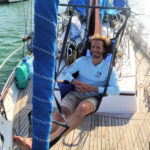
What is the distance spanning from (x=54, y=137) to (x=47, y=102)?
73 centimetres

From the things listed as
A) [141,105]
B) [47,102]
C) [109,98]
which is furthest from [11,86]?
[47,102]

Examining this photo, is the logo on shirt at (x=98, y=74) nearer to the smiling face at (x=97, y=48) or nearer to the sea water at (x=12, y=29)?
the smiling face at (x=97, y=48)

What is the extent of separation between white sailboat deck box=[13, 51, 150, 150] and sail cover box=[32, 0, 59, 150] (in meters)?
1.78

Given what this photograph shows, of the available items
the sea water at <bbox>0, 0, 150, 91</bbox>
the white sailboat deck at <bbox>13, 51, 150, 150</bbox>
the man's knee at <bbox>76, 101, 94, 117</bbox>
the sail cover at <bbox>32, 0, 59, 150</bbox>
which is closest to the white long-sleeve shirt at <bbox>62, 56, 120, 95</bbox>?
the man's knee at <bbox>76, 101, 94, 117</bbox>

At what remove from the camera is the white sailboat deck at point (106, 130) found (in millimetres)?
2754

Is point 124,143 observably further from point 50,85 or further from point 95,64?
point 50,85

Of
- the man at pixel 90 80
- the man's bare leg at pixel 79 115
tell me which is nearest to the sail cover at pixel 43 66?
the man's bare leg at pixel 79 115

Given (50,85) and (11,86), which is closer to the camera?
(50,85)

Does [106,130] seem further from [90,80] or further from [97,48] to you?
[97,48]

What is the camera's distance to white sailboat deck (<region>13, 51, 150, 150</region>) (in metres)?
2.75

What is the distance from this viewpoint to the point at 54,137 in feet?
5.42

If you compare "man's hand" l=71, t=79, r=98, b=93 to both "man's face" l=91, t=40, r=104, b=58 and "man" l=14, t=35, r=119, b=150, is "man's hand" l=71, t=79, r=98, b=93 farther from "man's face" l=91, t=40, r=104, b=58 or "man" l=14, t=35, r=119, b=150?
"man's face" l=91, t=40, r=104, b=58

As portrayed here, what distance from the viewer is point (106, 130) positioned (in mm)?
Result: 3057

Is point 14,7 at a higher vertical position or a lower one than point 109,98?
higher
